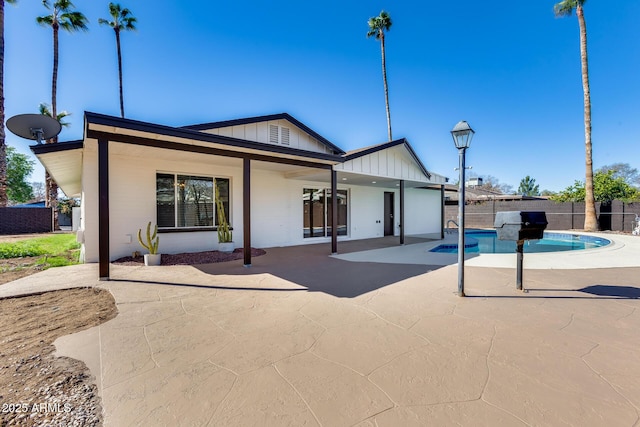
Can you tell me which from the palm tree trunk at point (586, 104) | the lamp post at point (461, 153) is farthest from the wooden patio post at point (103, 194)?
the palm tree trunk at point (586, 104)

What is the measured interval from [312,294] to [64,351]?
10.1 ft

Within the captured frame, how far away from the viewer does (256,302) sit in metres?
4.27

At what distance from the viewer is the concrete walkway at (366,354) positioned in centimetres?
190

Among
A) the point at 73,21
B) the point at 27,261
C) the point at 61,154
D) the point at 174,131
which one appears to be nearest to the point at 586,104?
the point at 174,131

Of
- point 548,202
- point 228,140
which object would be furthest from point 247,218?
point 548,202

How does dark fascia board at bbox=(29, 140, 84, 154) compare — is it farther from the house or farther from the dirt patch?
the dirt patch

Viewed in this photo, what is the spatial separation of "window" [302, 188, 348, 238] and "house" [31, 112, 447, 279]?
1.7 inches

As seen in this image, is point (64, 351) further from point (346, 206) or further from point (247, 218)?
point (346, 206)

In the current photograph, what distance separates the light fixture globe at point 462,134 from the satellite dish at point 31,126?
8131 millimetres

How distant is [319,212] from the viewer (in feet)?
40.2

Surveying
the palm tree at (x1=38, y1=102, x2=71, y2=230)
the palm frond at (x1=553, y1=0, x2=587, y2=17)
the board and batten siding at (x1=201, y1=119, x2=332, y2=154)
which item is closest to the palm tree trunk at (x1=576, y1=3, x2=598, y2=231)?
the palm frond at (x1=553, y1=0, x2=587, y2=17)

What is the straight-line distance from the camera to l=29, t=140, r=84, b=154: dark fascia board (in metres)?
5.69

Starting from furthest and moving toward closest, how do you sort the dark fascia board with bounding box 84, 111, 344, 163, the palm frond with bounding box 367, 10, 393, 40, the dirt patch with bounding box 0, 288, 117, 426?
the palm frond with bounding box 367, 10, 393, 40
the dark fascia board with bounding box 84, 111, 344, 163
the dirt patch with bounding box 0, 288, 117, 426

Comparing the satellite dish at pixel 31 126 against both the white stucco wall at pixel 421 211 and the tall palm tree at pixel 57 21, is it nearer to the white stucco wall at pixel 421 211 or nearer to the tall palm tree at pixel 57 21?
the tall palm tree at pixel 57 21
